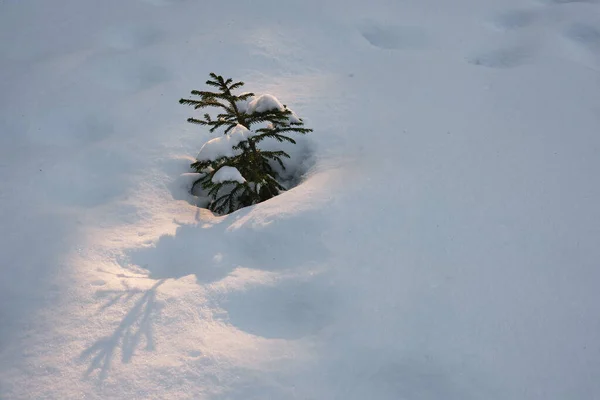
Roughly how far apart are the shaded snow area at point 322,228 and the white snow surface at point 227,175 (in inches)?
10.9

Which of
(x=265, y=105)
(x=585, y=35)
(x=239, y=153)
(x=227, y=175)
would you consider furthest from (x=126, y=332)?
(x=585, y=35)

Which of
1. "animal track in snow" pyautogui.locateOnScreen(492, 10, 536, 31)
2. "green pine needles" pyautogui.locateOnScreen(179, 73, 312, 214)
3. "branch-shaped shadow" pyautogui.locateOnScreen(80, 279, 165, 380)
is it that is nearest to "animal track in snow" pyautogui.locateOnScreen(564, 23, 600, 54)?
"animal track in snow" pyautogui.locateOnScreen(492, 10, 536, 31)

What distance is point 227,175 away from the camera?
3.25 metres

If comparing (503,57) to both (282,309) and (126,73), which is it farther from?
(126,73)

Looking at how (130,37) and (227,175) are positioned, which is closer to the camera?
(227,175)

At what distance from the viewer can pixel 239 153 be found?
356cm

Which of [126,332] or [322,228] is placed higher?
[322,228]

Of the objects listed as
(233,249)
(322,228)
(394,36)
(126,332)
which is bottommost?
(126,332)

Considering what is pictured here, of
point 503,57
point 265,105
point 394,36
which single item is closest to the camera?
point 265,105

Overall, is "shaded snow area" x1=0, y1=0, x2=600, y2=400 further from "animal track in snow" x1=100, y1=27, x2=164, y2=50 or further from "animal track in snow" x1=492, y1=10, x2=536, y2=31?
"animal track in snow" x1=492, y1=10, x2=536, y2=31

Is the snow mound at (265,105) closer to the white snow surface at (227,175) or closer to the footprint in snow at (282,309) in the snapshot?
the white snow surface at (227,175)

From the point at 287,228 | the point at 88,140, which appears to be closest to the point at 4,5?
the point at 88,140

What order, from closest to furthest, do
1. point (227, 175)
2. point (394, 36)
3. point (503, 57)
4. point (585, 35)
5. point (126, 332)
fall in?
point (126, 332) < point (227, 175) < point (503, 57) < point (585, 35) < point (394, 36)

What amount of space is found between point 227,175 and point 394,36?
3.29m
